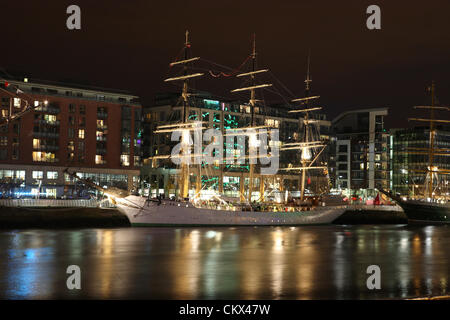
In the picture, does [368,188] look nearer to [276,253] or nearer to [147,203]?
[147,203]

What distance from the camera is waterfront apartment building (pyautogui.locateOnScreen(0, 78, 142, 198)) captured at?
10300 centimetres

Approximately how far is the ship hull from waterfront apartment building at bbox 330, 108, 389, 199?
248 feet

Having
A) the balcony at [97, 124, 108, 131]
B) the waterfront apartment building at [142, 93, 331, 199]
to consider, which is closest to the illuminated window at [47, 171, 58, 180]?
the balcony at [97, 124, 108, 131]

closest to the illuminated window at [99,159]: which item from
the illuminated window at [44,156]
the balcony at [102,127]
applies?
the balcony at [102,127]

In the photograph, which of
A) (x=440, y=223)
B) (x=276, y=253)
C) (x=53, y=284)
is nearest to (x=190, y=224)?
(x=276, y=253)

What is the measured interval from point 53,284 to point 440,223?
74.0 metres

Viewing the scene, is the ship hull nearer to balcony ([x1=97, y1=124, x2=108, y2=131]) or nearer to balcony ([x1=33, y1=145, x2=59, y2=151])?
balcony ([x1=97, y1=124, x2=108, y2=131])

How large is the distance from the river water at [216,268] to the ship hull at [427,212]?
42.5 metres

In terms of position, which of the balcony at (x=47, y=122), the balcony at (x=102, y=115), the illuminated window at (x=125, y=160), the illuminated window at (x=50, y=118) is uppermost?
the balcony at (x=102, y=115)

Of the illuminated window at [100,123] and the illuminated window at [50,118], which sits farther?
the illuminated window at [100,123]

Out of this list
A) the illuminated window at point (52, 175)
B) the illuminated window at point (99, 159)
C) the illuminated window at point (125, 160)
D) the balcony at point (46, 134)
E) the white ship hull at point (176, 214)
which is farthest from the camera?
the illuminated window at point (125, 160)

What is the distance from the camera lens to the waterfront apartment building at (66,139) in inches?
4055

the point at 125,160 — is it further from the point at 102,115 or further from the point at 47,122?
the point at 47,122

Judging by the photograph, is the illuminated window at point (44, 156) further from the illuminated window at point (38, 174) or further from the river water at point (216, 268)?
the river water at point (216, 268)
